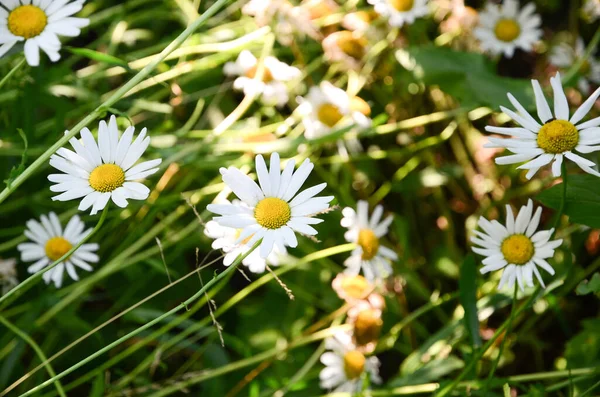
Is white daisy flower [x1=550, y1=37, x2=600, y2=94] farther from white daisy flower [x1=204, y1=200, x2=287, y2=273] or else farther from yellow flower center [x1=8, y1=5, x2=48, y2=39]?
yellow flower center [x1=8, y1=5, x2=48, y2=39]

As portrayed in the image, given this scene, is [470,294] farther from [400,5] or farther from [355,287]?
[400,5]

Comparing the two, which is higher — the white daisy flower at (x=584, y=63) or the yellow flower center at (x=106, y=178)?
the white daisy flower at (x=584, y=63)

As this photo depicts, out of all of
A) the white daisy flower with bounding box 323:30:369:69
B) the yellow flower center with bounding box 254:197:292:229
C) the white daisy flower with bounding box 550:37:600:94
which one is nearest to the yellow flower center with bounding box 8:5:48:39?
the yellow flower center with bounding box 254:197:292:229

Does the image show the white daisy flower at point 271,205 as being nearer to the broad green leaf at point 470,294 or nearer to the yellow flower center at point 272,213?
the yellow flower center at point 272,213

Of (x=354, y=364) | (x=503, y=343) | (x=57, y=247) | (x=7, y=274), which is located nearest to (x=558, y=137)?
(x=503, y=343)

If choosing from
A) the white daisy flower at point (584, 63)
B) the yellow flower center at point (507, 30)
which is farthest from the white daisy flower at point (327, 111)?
the white daisy flower at point (584, 63)

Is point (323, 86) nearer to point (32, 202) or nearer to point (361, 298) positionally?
point (361, 298)

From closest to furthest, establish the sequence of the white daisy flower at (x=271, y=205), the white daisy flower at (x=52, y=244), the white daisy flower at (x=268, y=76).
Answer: the white daisy flower at (x=271, y=205) → the white daisy flower at (x=52, y=244) → the white daisy flower at (x=268, y=76)
